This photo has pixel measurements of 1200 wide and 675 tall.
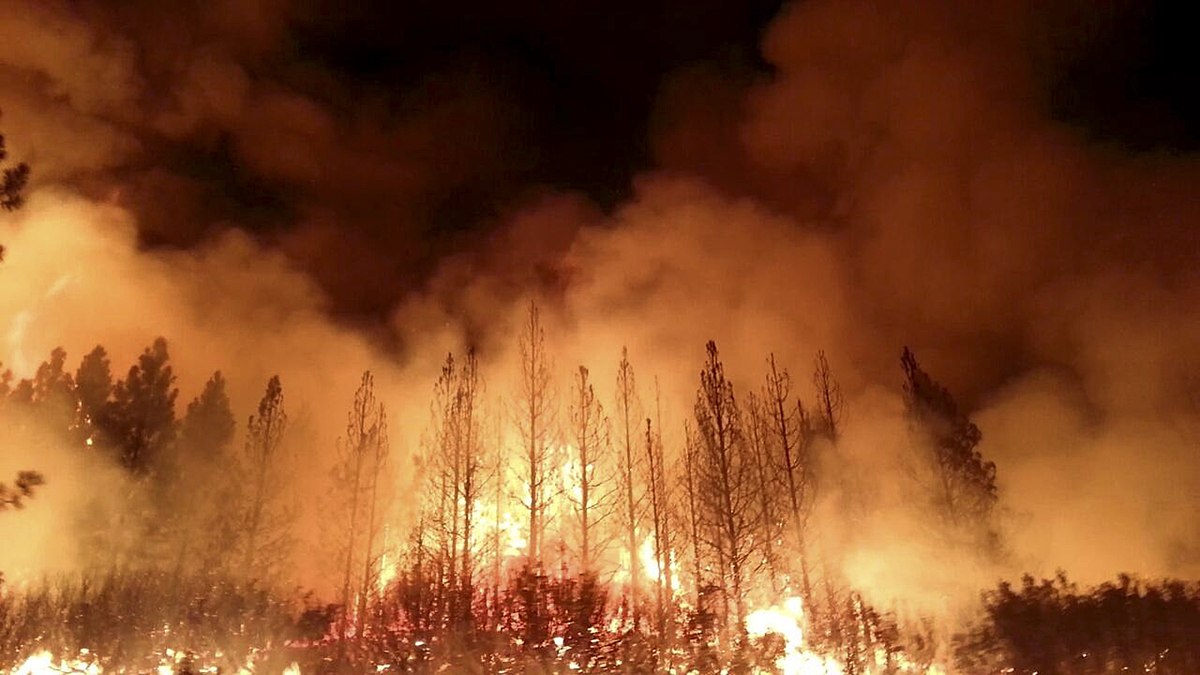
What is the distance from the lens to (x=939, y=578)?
19.1 metres

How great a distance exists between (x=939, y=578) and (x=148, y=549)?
21816mm

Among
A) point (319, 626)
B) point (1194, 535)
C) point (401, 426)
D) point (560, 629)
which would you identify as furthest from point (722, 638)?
point (401, 426)

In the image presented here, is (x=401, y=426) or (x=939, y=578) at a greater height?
(x=401, y=426)

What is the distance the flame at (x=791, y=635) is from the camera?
13.6 metres

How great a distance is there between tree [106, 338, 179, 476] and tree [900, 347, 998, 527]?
2357 centimetres

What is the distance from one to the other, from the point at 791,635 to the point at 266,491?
1750cm

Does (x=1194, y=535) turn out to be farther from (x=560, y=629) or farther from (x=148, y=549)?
(x=148, y=549)

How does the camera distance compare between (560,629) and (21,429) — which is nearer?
(560,629)

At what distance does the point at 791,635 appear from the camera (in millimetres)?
15648

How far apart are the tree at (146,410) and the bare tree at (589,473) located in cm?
1366

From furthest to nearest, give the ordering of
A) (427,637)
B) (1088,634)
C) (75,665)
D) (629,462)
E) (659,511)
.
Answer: (629,462) → (659,511) → (75,665) → (427,637) → (1088,634)

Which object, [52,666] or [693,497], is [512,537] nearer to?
[693,497]

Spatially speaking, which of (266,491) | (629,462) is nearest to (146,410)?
(266,491)

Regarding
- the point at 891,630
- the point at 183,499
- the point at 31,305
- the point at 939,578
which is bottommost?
the point at 891,630
